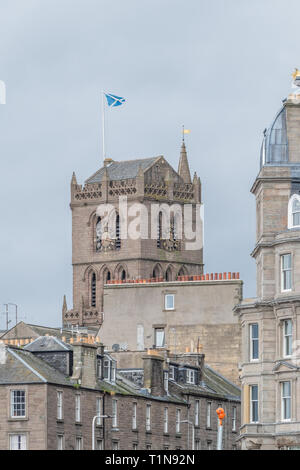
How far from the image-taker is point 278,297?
10881 centimetres

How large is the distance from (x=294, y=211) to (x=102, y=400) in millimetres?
23846

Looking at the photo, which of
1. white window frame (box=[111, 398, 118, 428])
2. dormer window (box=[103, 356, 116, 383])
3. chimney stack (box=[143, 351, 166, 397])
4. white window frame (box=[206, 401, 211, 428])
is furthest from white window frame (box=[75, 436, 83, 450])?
white window frame (box=[206, 401, 211, 428])

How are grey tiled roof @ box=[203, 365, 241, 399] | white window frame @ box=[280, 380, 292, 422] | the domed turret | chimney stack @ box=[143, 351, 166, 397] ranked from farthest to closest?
grey tiled roof @ box=[203, 365, 241, 399], chimney stack @ box=[143, 351, 166, 397], the domed turret, white window frame @ box=[280, 380, 292, 422]

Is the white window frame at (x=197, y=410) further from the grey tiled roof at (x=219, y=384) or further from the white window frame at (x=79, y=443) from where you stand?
the white window frame at (x=79, y=443)

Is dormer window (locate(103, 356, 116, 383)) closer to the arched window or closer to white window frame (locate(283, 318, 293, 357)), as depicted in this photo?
white window frame (locate(283, 318, 293, 357))

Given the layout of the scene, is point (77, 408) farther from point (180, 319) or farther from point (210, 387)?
point (180, 319)

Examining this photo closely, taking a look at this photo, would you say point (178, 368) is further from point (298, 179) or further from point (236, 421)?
point (298, 179)

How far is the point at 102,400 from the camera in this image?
12825 centimetres

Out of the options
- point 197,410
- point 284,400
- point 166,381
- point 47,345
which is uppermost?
point 47,345

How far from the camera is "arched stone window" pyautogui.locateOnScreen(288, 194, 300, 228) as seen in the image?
362 feet

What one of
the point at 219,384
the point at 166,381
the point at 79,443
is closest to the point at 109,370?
the point at 166,381

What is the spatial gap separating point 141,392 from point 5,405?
15.3m

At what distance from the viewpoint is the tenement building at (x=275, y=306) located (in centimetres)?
10750
